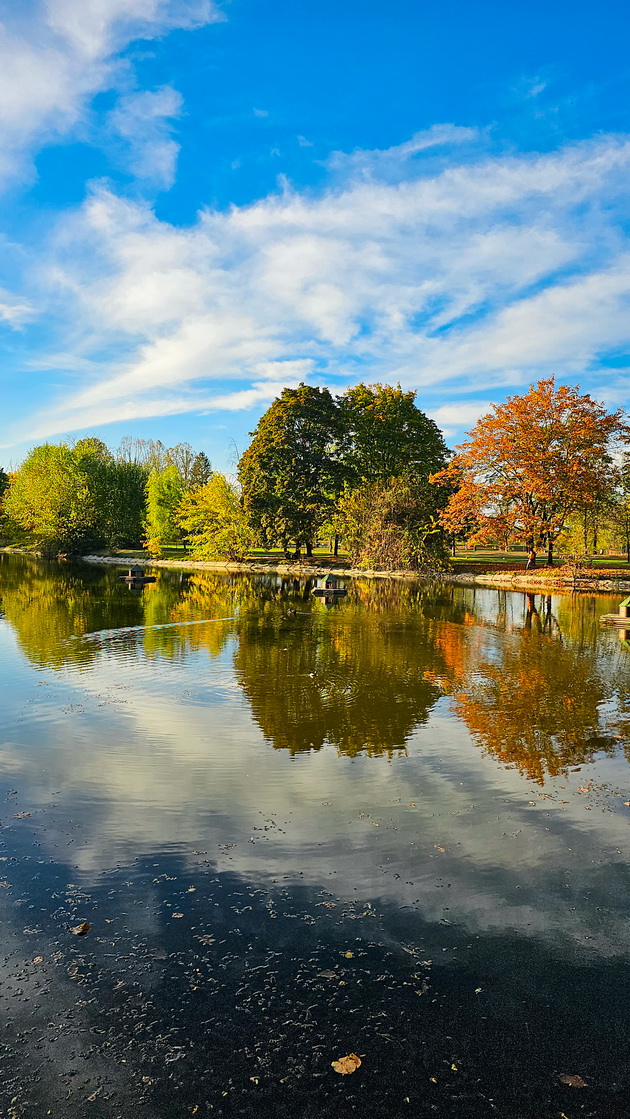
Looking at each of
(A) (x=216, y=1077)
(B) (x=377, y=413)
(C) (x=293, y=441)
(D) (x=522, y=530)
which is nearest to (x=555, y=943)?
(A) (x=216, y=1077)

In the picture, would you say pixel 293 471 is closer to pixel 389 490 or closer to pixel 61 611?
pixel 389 490

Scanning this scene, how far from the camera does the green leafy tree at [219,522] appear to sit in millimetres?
53062

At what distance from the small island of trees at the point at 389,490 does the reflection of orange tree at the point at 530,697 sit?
24302 millimetres

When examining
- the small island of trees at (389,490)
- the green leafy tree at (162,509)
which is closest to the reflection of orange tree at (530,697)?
the small island of trees at (389,490)

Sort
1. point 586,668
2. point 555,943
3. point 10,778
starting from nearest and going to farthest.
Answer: point 555,943 < point 10,778 < point 586,668

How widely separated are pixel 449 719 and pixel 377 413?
4570 cm

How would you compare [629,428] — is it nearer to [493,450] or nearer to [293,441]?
[493,450]

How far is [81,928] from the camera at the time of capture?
488cm

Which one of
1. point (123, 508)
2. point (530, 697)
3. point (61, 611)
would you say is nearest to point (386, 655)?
point (530, 697)

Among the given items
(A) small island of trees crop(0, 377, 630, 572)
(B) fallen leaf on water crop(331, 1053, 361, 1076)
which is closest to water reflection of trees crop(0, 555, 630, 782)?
(B) fallen leaf on water crop(331, 1053, 361, 1076)

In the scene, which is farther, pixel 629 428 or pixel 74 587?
pixel 629 428

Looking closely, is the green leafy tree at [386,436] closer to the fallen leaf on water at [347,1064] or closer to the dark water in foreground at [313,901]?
the dark water in foreground at [313,901]

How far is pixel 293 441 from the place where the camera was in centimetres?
5012

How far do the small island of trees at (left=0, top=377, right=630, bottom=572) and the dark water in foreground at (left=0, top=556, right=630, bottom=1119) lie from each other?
103 ft
